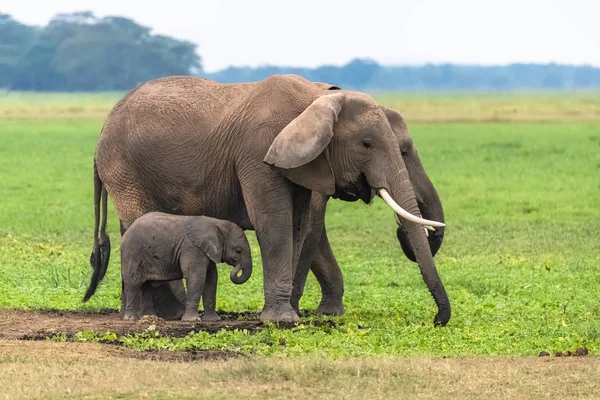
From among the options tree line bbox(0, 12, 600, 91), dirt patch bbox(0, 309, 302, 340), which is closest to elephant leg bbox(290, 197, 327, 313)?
dirt patch bbox(0, 309, 302, 340)

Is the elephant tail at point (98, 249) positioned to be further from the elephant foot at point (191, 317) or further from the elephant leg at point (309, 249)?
the elephant leg at point (309, 249)

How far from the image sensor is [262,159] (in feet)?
36.0

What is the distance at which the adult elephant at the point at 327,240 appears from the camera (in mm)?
11750

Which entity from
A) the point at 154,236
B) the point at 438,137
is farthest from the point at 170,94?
the point at 438,137

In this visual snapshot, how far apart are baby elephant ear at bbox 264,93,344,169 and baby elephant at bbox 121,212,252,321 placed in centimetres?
75

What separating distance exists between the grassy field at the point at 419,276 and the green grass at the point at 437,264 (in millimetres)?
22

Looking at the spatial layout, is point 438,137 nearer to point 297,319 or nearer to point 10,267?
point 10,267

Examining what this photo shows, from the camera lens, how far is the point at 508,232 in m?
18.0

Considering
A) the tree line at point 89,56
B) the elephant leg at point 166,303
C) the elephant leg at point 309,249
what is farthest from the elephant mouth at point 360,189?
the tree line at point 89,56

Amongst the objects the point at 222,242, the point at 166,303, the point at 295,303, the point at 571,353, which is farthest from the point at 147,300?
the point at 571,353

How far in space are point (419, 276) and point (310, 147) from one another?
12.5 feet

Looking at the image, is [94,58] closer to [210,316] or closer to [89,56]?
[89,56]

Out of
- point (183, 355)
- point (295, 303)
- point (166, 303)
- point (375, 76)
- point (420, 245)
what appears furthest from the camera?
point (375, 76)

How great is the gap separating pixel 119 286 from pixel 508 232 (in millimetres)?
6410
